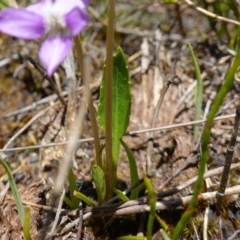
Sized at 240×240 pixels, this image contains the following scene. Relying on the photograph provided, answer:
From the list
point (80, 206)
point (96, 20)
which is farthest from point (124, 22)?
point (80, 206)

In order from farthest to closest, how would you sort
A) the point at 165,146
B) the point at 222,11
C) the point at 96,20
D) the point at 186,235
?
the point at 96,20, the point at 222,11, the point at 165,146, the point at 186,235

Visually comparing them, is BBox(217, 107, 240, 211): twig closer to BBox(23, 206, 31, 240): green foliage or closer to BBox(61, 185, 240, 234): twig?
BBox(61, 185, 240, 234): twig

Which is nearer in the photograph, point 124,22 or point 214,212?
point 214,212

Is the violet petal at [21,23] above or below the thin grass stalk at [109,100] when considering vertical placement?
above

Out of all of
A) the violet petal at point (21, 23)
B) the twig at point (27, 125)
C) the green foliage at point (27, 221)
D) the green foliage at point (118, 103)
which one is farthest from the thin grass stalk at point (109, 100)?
the twig at point (27, 125)

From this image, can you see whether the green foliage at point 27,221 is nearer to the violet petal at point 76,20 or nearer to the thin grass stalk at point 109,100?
the thin grass stalk at point 109,100

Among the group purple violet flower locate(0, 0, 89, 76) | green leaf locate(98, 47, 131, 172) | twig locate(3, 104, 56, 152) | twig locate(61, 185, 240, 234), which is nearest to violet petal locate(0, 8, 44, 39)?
purple violet flower locate(0, 0, 89, 76)

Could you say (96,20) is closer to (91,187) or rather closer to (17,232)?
(91,187)
